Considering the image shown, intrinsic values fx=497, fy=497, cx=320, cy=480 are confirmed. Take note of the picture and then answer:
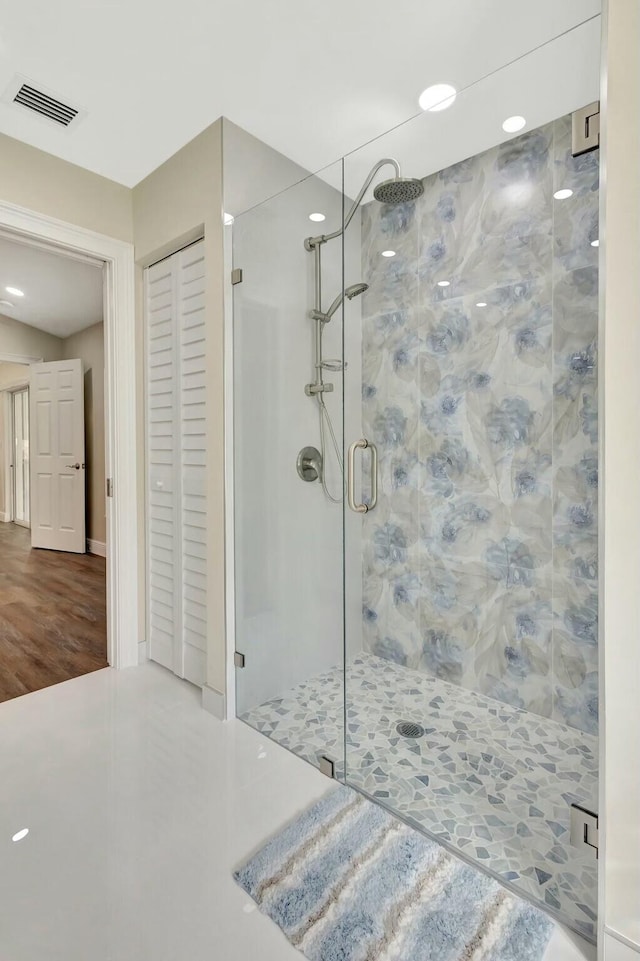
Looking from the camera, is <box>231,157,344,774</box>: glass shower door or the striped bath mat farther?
<box>231,157,344,774</box>: glass shower door

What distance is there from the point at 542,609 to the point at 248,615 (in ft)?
3.81

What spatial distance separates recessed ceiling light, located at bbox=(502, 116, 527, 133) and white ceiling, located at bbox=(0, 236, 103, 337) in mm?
2713

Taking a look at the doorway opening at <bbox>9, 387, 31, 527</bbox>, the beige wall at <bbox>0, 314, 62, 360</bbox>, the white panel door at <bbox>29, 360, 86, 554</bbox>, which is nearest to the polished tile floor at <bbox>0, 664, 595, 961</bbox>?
the white panel door at <bbox>29, 360, 86, 554</bbox>

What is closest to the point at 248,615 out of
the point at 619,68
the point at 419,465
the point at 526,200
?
the point at 419,465

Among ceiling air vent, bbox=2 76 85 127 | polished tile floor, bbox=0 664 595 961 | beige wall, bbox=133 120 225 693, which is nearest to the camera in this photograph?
polished tile floor, bbox=0 664 595 961

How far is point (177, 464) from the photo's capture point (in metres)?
2.44

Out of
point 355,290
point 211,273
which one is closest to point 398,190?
point 355,290

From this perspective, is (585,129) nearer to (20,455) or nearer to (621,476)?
(621,476)

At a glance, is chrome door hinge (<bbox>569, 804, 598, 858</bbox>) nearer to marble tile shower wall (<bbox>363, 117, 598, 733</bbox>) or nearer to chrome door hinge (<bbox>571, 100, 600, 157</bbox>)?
marble tile shower wall (<bbox>363, 117, 598, 733</bbox>)

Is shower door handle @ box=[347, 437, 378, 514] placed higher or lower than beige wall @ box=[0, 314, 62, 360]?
lower

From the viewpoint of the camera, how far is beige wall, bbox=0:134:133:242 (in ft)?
6.95

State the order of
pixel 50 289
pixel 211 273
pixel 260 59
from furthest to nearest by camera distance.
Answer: pixel 50 289 < pixel 211 273 < pixel 260 59

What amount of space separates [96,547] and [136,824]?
4.11 m

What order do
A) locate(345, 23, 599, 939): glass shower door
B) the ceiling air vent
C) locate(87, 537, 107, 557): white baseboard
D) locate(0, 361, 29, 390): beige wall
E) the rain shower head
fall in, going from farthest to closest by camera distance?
locate(0, 361, 29, 390): beige wall → locate(87, 537, 107, 557): white baseboard → the ceiling air vent → the rain shower head → locate(345, 23, 599, 939): glass shower door
